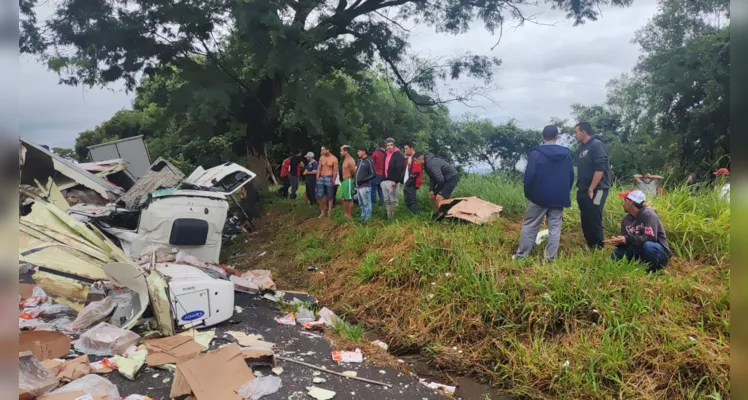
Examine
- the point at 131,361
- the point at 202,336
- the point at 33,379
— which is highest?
the point at 33,379

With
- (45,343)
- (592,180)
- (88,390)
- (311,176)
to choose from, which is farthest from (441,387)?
(311,176)

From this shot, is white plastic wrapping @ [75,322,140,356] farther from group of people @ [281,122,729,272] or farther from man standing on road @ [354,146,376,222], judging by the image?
man standing on road @ [354,146,376,222]

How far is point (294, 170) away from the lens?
1298 centimetres

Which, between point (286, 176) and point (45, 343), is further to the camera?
point (286, 176)

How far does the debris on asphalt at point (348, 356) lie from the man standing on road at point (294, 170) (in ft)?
28.8

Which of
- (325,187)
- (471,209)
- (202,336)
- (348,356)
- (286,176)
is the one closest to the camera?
(348,356)

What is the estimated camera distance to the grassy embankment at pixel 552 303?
3627 mm

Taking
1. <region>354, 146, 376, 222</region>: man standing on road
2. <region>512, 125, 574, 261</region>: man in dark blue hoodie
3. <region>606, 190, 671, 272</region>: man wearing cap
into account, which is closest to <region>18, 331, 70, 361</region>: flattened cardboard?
<region>512, 125, 574, 261</region>: man in dark blue hoodie

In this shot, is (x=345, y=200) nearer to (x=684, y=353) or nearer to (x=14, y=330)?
(x=684, y=353)

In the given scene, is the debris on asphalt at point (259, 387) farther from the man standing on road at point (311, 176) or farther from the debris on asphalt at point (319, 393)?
the man standing on road at point (311, 176)

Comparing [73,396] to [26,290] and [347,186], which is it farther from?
[347,186]

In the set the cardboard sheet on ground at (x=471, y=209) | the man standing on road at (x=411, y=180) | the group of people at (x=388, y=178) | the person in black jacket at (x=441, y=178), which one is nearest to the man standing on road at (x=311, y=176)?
the group of people at (x=388, y=178)

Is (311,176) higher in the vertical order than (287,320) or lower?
higher

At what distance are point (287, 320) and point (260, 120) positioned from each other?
8124mm
